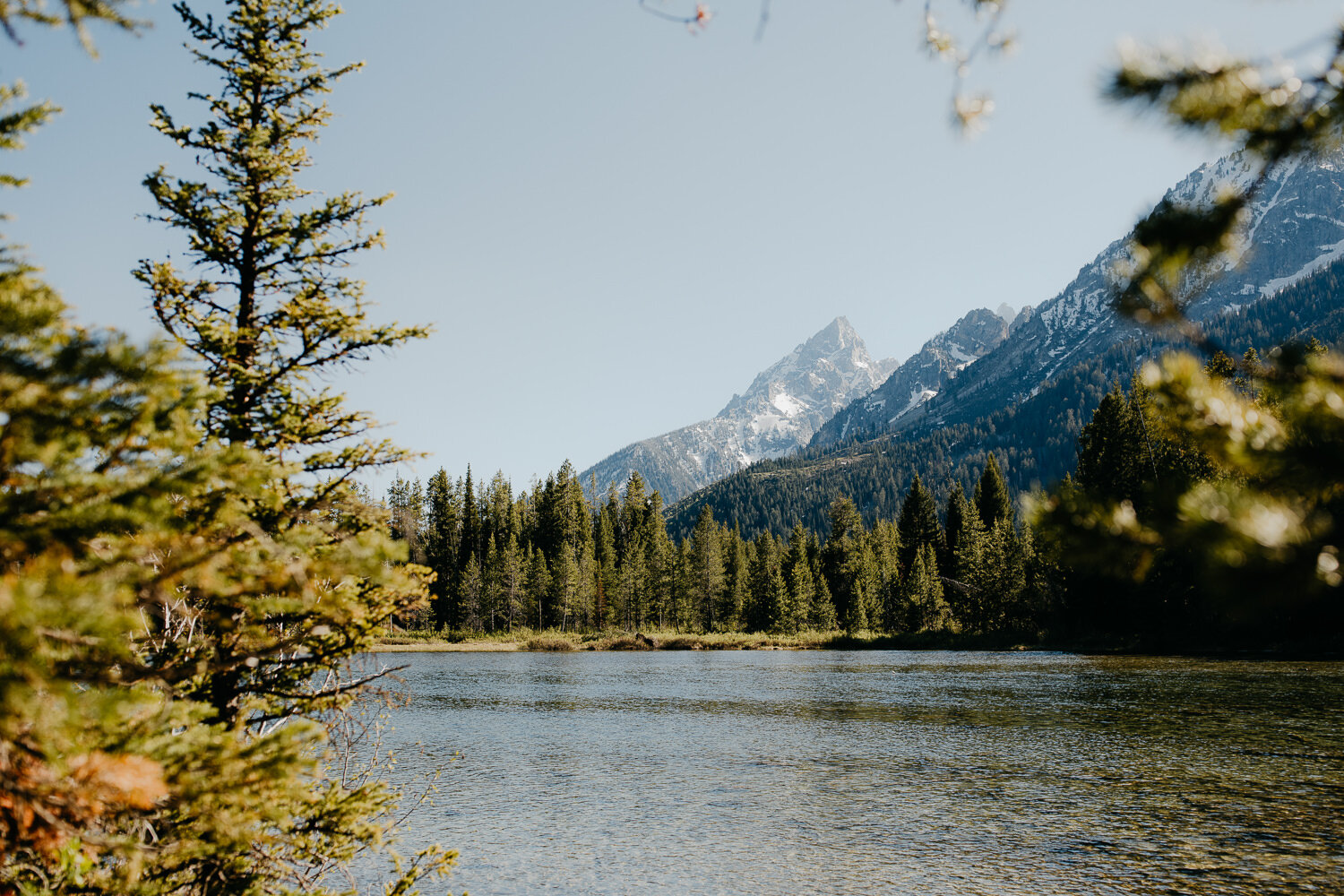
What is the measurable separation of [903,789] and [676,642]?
5920 centimetres

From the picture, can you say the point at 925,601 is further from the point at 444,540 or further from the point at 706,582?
the point at 444,540

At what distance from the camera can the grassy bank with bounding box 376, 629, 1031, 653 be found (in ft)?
228

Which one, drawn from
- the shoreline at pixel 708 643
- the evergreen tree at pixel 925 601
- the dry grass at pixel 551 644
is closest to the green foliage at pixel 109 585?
the shoreline at pixel 708 643

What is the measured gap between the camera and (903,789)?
16547 mm

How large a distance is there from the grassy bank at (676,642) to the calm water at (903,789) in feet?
125

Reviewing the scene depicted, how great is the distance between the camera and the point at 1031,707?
87.4 feet

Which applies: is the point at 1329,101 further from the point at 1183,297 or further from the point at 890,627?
the point at 890,627

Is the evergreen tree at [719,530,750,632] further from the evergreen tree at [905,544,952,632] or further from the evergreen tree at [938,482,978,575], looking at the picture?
the evergreen tree at [938,482,978,575]

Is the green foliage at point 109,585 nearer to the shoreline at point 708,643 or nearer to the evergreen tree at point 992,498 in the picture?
the shoreline at point 708,643

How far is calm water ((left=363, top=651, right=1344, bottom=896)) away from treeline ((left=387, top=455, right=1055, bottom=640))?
143 feet

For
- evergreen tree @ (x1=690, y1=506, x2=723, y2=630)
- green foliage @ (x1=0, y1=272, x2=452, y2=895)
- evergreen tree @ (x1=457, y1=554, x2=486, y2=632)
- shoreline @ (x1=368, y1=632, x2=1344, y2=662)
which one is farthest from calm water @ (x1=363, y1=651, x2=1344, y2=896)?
evergreen tree @ (x1=690, y1=506, x2=723, y2=630)

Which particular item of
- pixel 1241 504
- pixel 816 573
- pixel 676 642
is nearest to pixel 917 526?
pixel 816 573

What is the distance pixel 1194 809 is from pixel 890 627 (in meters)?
73.5

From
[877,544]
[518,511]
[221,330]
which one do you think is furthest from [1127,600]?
[518,511]
